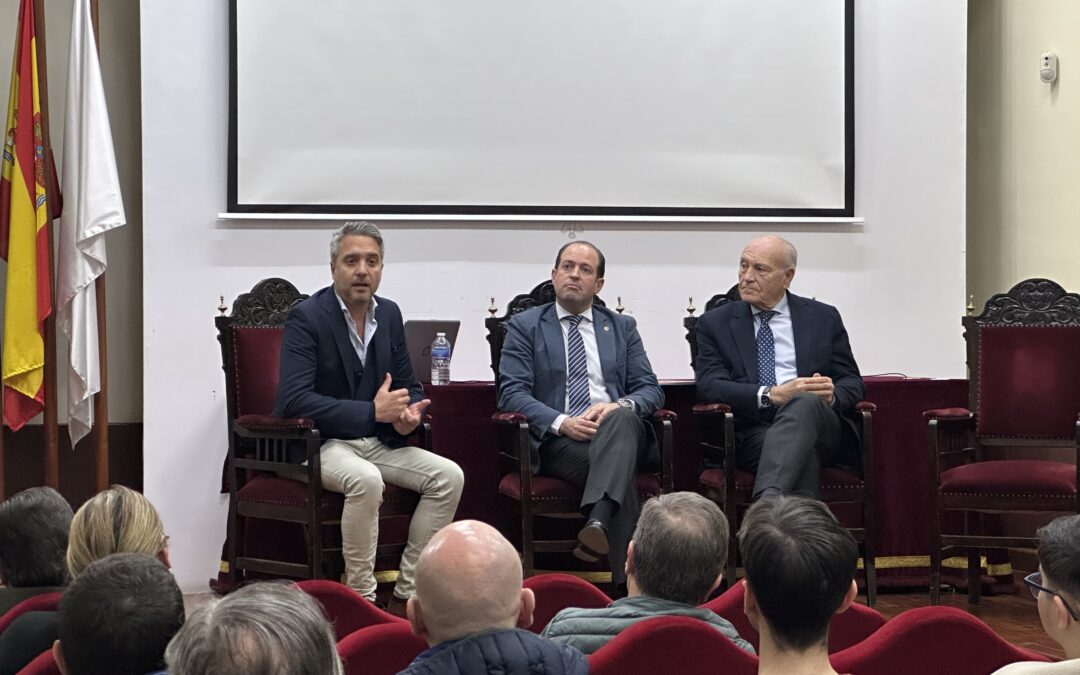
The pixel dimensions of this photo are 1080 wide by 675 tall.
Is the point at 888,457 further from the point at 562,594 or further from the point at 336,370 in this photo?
the point at 562,594

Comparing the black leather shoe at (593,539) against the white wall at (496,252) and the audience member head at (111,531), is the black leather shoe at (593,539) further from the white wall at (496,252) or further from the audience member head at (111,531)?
the audience member head at (111,531)

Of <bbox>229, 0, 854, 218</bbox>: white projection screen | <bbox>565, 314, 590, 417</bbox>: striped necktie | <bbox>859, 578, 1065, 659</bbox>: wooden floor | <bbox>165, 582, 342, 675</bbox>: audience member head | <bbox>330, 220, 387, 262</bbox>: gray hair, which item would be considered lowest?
<bbox>859, 578, 1065, 659</bbox>: wooden floor

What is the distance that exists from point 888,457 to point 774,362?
0.60m

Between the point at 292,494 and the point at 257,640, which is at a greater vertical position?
the point at 257,640

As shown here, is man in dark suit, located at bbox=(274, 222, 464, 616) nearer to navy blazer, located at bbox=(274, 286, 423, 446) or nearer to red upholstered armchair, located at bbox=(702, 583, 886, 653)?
navy blazer, located at bbox=(274, 286, 423, 446)

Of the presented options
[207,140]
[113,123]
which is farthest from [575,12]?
[113,123]

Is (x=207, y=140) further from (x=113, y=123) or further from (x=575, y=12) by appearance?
(x=575, y=12)

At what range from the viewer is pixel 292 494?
400 centimetres

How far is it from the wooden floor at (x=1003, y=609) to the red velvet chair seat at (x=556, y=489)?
3.05ft

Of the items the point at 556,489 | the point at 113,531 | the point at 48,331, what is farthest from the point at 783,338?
the point at 113,531

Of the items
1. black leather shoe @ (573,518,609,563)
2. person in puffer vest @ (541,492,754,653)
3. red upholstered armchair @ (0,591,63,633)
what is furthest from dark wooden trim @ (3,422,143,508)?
person in puffer vest @ (541,492,754,653)

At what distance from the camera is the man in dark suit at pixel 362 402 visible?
154 inches

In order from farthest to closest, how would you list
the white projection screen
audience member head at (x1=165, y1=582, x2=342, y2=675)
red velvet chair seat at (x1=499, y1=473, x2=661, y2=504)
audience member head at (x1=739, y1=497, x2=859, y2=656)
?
1. the white projection screen
2. red velvet chair seat at (x1=499, y1=473, x2=661, y2=504)
3. audience member head at (x1=739, y1=497, x2=859, y2=656)
4. audience member head at (x1=165, y1=582, x2=342, y2=675)

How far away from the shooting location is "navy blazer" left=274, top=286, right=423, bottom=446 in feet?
13.2
